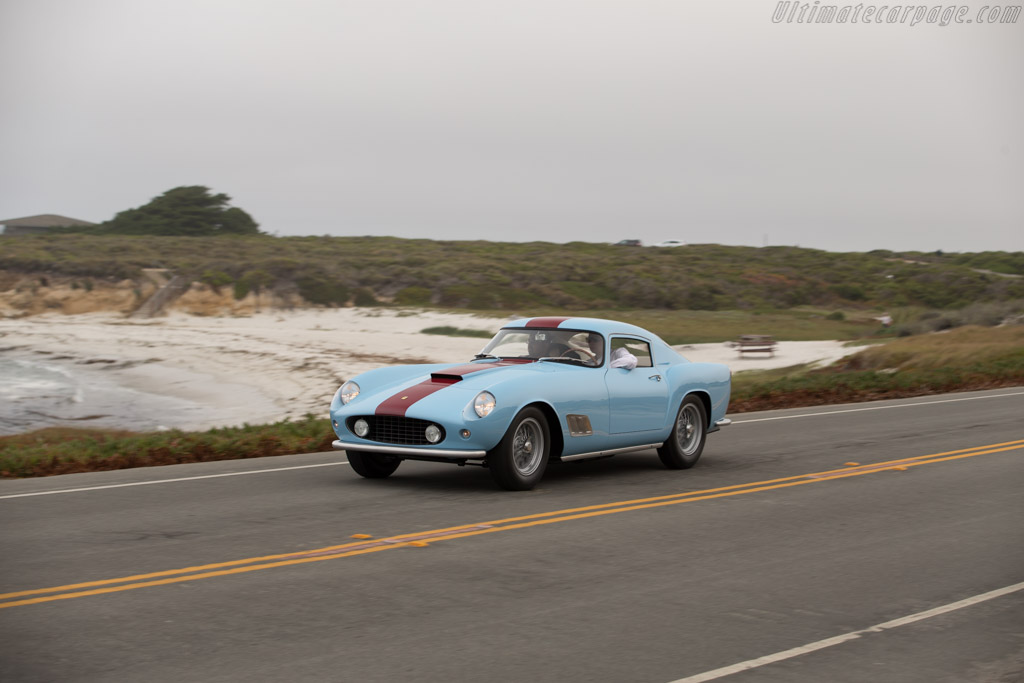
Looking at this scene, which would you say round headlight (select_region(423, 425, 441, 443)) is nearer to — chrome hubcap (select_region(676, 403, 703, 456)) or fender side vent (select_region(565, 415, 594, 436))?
fender side vent (select_region(565, 415, 594, 436))

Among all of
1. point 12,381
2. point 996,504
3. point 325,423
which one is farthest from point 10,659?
point 12,381

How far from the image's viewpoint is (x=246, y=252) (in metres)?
75.2

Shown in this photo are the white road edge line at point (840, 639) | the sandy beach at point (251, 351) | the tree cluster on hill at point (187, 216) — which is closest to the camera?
the white road edge line at point (840, 639)

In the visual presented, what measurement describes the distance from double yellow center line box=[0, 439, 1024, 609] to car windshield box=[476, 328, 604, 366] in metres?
1.71

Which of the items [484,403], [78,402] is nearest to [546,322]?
[484,403]

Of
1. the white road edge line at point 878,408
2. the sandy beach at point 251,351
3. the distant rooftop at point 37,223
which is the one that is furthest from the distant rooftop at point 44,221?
the white road edge line at point 878,408

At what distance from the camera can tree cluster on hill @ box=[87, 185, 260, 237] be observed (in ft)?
318

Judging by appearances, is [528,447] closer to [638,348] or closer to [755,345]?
[638,348]

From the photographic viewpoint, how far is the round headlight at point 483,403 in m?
9.55

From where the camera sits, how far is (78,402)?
31047 millimetres

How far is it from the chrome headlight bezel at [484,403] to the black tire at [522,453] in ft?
0.89

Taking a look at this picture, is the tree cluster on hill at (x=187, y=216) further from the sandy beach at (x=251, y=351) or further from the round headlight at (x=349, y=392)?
the round headlight at (x=349, y=392)

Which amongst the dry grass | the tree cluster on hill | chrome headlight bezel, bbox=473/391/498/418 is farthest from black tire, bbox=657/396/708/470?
the tree cluster on hill

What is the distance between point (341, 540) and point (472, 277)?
61909 mm
